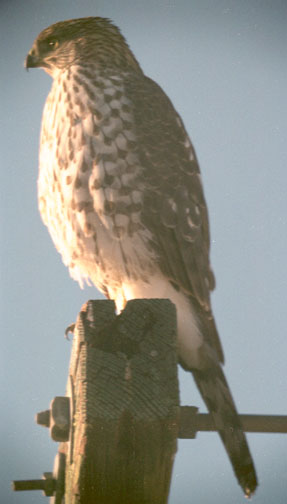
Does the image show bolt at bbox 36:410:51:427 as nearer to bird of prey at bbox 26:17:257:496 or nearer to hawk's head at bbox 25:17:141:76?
bird of prey at bbox 26:17:257:496

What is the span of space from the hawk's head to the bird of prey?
106 millimetres

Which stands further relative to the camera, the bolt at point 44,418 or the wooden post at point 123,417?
the bolt at point 44,418

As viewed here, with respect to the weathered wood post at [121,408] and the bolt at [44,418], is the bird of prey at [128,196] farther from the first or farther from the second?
the weathered wood post at [121,408]

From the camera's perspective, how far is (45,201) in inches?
150

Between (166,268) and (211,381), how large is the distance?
2.41ft

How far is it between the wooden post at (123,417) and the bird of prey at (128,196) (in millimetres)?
1471

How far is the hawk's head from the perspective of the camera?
13.3ft

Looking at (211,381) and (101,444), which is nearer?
(101,444)

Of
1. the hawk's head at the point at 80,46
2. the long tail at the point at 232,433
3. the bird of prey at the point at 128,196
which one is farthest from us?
the hawk's head at the point at 80,46

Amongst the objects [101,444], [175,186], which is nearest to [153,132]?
[175,186]

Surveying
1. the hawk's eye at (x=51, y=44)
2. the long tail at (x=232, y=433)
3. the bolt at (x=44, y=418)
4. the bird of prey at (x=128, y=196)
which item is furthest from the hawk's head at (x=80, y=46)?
the bolt at (x=44, y=418)

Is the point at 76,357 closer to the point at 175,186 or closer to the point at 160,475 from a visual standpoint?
the point at 160,475

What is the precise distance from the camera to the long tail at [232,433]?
247 centimetres

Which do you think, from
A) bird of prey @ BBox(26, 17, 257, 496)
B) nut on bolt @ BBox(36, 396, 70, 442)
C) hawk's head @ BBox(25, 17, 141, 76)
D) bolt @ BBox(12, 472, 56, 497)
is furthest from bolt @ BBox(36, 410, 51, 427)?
hawk's head @ BBox(25, 17, 141, 76)
